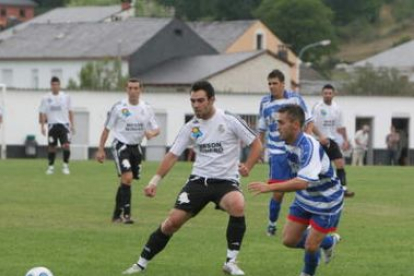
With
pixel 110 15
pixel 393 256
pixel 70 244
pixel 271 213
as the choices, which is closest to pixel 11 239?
pixel 70 244

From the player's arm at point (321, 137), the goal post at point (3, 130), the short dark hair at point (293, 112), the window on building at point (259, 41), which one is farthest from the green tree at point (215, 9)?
the short dark hair at point (293, 112)

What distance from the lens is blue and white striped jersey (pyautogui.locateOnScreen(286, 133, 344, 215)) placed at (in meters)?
10.9

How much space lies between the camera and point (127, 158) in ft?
56.9

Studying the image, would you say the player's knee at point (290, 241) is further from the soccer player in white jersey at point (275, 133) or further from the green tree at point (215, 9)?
the green tree at point (215, 9)

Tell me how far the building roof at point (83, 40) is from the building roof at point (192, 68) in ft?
7.51

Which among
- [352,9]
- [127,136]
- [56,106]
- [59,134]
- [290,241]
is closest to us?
[290,241]

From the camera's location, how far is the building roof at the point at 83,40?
78875 millimetres

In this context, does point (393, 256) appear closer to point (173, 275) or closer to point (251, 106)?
point (173, 275)

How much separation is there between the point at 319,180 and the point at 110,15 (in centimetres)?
11003

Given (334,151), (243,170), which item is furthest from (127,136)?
(334,151)

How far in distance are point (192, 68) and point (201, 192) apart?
63.8 m

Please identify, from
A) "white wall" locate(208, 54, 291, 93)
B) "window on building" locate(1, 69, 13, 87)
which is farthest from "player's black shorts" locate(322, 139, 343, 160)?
"window on building" locate(1, 69, 13, 87)

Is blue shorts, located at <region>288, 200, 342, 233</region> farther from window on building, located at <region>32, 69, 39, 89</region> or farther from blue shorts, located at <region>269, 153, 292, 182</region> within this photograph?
window on building, located at <region>32, 69, 39, 89</region>

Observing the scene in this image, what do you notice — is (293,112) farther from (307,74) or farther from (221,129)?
(307,74)
